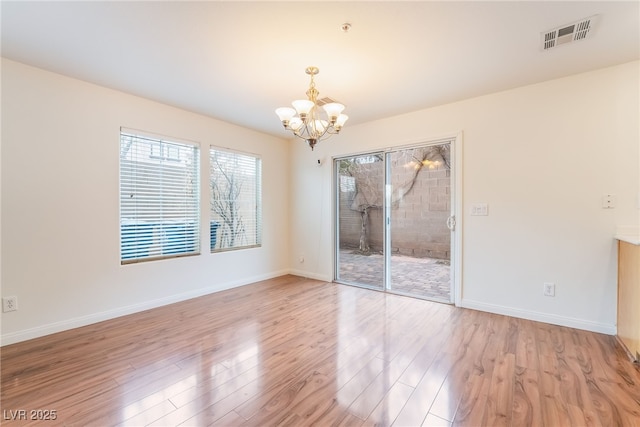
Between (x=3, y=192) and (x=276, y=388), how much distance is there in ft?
9.39

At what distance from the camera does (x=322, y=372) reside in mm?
1957

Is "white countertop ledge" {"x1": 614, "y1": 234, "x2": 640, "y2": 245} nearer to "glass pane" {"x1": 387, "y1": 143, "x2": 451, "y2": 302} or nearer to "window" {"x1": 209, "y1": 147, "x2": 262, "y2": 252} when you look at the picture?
"glass pane" {"x1": 387, "y1": 143, "x2": 451, "y2": 302}

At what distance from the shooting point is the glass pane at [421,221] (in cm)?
361

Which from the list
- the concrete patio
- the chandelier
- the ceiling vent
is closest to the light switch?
the ceiling vent

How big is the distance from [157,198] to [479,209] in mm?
3873

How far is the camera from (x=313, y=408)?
160 centimetres

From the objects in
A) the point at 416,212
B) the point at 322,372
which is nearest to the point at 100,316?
the point at 322,372

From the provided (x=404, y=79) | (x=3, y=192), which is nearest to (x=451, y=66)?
(x=404, y=79)

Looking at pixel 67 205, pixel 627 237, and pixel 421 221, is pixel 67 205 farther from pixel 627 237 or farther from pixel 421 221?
pixel 627 237

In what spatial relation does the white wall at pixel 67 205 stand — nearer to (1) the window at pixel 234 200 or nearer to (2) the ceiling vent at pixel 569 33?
(1) the window at pixel 234 200

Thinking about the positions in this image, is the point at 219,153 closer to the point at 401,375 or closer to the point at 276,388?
the point at 276,388

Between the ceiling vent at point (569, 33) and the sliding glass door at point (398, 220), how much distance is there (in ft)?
4.52

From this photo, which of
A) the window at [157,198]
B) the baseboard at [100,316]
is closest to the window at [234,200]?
the window at [157,198]

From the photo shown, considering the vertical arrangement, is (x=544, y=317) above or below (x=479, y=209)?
below
